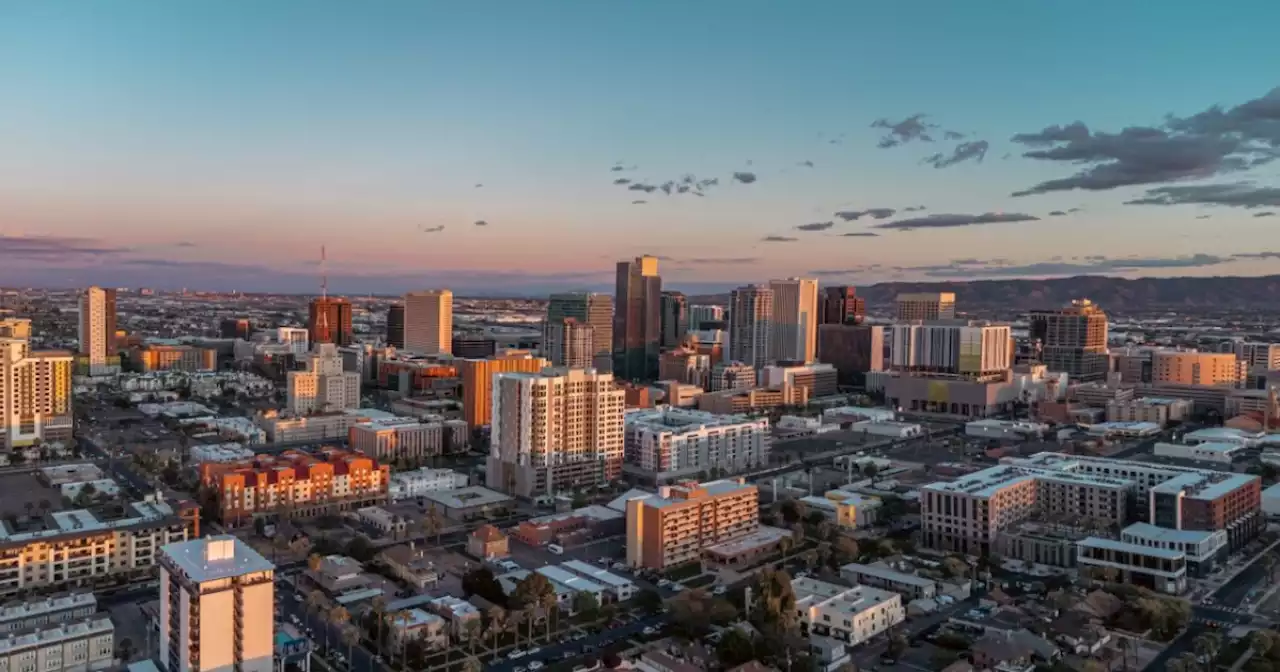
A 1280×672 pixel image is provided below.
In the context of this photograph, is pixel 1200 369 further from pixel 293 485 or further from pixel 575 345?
pixel 293 485

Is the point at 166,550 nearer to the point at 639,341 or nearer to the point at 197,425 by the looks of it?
the point at 197,425

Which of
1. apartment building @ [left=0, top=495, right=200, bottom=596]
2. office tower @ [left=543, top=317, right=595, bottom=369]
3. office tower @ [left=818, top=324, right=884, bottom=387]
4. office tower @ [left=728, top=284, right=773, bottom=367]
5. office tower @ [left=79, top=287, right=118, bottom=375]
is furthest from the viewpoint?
office tower @ [left=728, top=284, right=773, bottom=367]

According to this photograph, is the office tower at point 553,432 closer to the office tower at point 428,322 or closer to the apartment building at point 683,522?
the apartment building at point 683,522

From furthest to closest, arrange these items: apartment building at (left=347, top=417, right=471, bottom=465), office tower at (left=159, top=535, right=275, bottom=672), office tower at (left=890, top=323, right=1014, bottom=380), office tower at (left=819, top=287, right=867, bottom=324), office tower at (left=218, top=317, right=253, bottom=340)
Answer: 1. office tower at (left=218, top=317, right=253, bottom=340)
2. office tower at (left=819, top=287, right=867, bottom=324)
3. office tower at (left=890, top=323, right=1014, bottom=380)
4. apartment building at (left=347, top=417, right=471, bottom=465)
5. office tower at (left=159, top=535, right=275, bottom=672)

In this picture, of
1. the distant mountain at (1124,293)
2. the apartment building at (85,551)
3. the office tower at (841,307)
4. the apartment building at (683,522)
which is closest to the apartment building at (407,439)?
the apartment building at (85,551)

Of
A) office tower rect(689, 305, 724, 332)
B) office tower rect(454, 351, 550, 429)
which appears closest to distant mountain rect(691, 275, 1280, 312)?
office tower rect(689, 305, 724, 332)

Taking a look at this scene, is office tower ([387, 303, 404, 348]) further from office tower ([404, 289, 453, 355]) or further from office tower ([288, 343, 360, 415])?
office tower ([288, 343, 360, 415])
